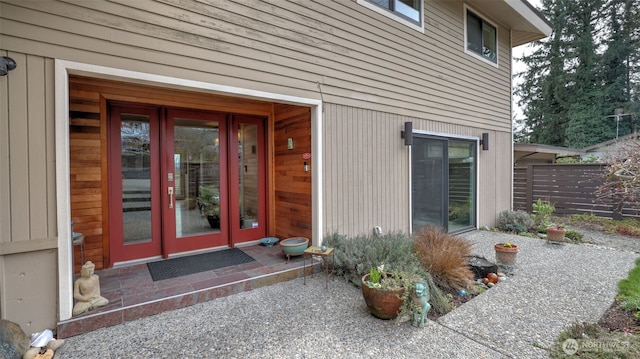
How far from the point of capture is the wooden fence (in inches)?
284

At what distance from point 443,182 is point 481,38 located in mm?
3506

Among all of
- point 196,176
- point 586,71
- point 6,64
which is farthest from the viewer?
point 586,71


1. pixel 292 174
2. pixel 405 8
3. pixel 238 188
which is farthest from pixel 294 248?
pixel 405 8

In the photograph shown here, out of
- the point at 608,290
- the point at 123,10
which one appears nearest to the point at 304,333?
Answer: the point at 123,10

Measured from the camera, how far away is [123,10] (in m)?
2.60

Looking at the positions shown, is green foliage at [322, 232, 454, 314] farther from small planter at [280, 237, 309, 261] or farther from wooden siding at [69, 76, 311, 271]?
wooden siding at [69, 76, 311, 271]

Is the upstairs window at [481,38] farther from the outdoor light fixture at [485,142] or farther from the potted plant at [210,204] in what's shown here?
the potted plant at [210,204]

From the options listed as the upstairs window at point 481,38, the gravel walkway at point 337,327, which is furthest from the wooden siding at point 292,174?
the upstairs window at point 481,38

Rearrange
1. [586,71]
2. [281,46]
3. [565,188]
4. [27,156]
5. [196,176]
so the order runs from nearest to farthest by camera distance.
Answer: [27,156] < [281,46] < [196,176] < [565,188] < [586,71]

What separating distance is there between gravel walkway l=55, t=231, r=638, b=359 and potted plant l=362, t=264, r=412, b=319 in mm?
103

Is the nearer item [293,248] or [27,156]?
[27,156]

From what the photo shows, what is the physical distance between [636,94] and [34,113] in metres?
24.9

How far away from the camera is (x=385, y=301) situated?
2.51m

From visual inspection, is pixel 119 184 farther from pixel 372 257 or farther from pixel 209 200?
pixel 372 257
